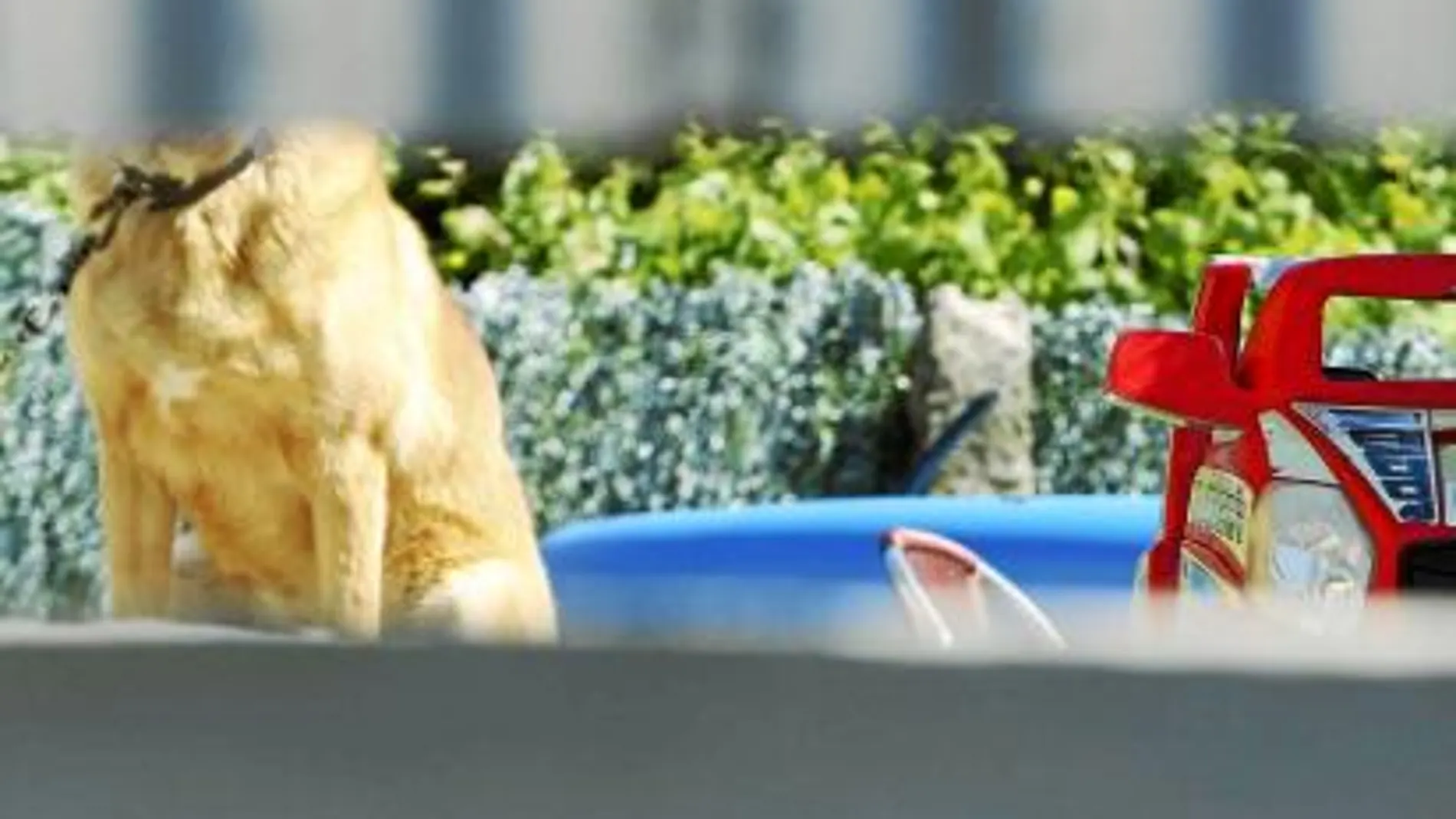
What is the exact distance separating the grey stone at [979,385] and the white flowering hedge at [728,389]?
0.13 ft

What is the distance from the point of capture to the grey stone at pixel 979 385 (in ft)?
22.5

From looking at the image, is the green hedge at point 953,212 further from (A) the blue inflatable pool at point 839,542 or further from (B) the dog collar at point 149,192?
(B) the dog collar at point 149,192

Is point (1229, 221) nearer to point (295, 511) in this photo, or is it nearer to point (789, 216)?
point (789, 216)

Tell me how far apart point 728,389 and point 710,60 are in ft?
15.9

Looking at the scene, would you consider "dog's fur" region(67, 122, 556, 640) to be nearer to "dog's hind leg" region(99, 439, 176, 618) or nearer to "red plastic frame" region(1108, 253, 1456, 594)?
"dog's hind leg" region(99, 439, 176, 618)

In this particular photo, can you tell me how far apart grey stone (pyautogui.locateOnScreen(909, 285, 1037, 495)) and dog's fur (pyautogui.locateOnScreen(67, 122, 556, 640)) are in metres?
1.36

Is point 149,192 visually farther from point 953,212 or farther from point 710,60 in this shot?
point 710,60

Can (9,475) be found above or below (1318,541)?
below

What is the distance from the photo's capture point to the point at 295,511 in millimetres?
5277

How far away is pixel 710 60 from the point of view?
2016mm

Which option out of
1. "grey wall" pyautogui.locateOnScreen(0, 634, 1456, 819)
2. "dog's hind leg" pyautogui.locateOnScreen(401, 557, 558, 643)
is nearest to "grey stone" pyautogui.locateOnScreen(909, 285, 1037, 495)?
"dog's hind leg" pyautogui.locateOnScreen(401, 557, 558, 643)

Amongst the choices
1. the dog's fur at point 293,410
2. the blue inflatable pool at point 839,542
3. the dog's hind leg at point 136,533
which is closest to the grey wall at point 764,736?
the dog's fur at point 293,410

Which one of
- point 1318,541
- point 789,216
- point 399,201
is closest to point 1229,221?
point 789,216

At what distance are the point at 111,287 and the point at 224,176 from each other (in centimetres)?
36
